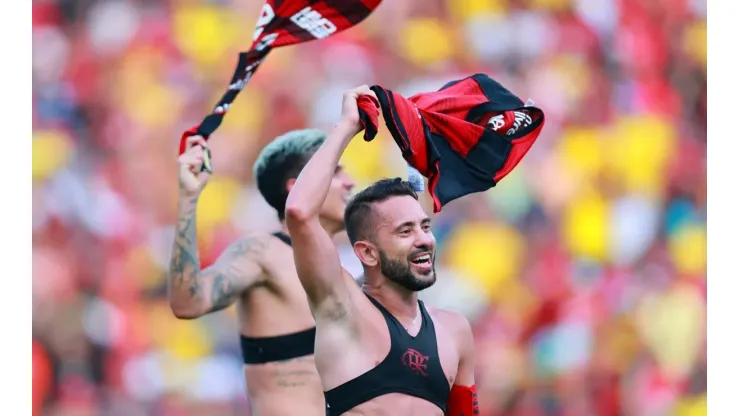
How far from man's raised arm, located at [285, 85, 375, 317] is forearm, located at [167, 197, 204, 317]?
778 mm

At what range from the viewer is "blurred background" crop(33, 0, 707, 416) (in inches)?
193

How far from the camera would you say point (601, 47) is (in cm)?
548

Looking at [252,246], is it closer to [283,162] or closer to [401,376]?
[283,162]

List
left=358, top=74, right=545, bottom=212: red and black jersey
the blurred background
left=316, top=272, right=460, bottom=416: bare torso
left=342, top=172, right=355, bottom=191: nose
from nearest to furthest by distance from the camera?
left=316, top=272, right=460, bottom=416: bare torso
left=358, top=74, right=545, bottom=212: red and black jersey
left=342, top=172, right=355, bottom=191: nose
the blurred background

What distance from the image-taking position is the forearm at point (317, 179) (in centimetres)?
244

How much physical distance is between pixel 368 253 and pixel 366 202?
0.15 meters

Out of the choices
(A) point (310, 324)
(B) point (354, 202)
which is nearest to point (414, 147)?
(B) point (354, 202)

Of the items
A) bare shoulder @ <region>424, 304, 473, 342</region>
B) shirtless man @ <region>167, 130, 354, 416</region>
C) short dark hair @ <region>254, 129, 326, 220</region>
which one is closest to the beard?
bare shoulder @ <region>424, 304, 473, 342</region>

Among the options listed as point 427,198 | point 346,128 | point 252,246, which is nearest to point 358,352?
point 346,128

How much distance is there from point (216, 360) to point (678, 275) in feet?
8.71

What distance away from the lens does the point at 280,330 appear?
3.42 meters

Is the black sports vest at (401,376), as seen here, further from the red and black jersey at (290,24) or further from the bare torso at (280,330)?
the red and black jersey at (290,24)

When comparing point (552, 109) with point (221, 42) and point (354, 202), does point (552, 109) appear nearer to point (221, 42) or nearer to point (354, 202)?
point (221, 42)

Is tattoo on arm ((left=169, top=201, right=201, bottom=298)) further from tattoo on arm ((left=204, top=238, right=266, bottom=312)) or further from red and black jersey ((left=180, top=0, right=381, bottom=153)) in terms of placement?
red and black jersey ((left=180, top=0, right=381, bottom=153))
